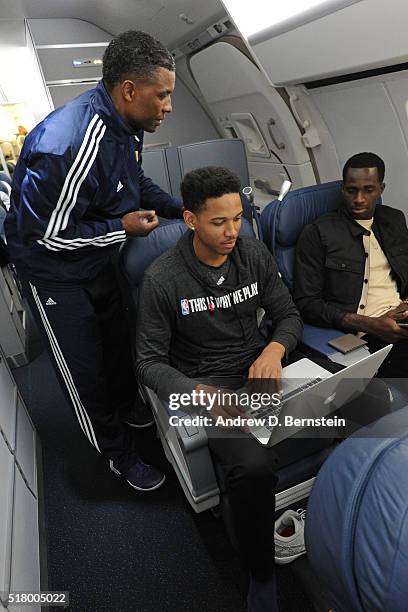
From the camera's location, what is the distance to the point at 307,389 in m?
1.25

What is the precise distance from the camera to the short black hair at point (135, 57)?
1438mm

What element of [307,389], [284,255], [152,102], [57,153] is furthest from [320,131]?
[307,389]

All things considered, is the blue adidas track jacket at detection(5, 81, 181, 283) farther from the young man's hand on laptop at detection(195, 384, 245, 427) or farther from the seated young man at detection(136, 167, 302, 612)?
the young man's hand on laptop at detection(195, 384, 245, 427)

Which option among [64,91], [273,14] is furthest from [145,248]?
[64,91]

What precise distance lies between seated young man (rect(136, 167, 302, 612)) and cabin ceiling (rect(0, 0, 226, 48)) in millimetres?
2161

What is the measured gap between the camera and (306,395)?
4.18 feet

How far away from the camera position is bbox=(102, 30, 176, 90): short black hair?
144 cm

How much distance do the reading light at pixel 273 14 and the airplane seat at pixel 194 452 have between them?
1.14m

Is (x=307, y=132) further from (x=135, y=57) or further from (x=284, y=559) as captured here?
(x=284, y=559)

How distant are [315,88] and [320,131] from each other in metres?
0.42

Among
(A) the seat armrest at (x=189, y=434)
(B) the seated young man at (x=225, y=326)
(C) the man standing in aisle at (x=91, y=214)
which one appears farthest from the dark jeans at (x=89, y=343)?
(A) the seat armrest at (x=189, y=434)

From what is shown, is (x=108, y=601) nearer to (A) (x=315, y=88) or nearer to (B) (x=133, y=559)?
(B) (x=133, y=559)

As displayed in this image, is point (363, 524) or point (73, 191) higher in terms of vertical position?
point (73, 191)

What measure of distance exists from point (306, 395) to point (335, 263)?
1.06 meters
